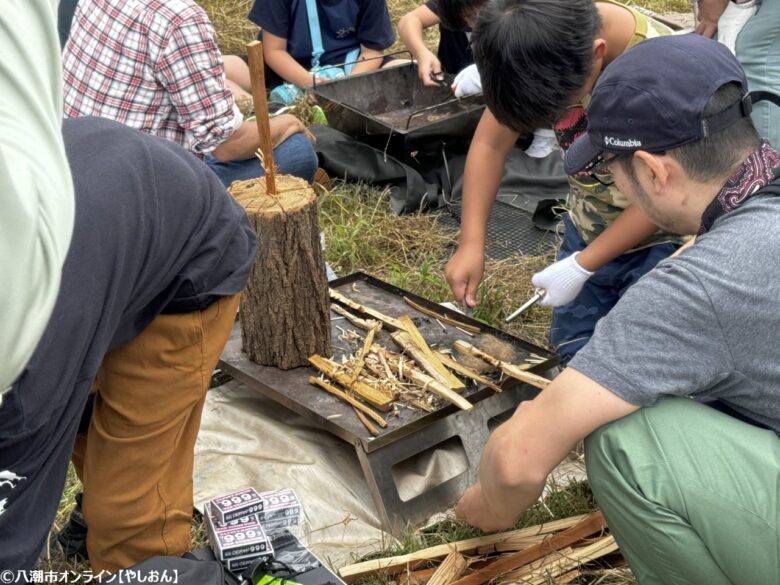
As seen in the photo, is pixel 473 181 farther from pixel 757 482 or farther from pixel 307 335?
pixel 757 482

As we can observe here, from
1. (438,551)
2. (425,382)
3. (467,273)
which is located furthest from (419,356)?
(438,551)

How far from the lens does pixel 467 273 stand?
3.43 m

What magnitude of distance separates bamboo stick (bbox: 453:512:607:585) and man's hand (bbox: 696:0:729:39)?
7.30ft

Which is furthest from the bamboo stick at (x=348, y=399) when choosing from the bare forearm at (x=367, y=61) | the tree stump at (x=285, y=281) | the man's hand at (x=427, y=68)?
the bare forearm at (x=367, y=61)

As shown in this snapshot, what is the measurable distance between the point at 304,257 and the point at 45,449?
1353mm

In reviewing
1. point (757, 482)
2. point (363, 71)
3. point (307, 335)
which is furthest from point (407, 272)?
point (757, 482)

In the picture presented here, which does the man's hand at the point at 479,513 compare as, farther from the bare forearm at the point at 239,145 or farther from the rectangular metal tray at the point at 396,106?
the rectangular metal tray at the point at 396,106

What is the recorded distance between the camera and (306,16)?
5898mm

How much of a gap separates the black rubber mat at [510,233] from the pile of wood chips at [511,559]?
1.95 m

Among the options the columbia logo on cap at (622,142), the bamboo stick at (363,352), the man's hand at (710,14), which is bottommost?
the bamboo stick at (363,352)

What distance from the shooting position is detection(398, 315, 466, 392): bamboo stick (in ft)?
10.2

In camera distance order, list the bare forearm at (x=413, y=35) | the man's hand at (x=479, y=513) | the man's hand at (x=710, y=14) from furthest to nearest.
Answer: the bare forearm at (x=413, y=35)
the man's hand at (x=710, y=14)
the man's hand at (x=479, y=513)

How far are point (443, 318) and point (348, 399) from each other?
0.61 metres

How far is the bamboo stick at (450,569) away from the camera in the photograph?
8.61 ft
